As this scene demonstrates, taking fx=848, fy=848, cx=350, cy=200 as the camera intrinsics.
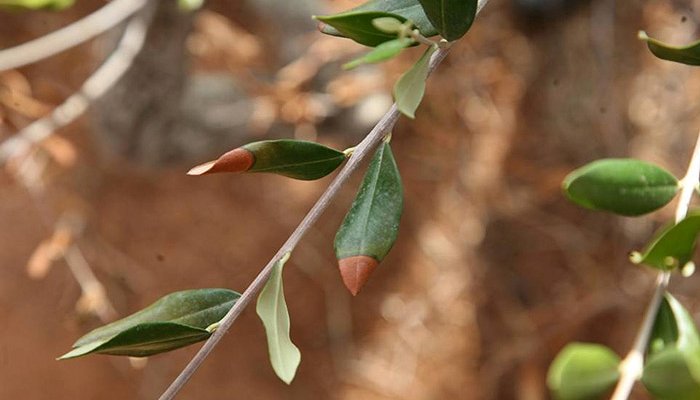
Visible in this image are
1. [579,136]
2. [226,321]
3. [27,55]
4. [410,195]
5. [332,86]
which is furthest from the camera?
[410,195]

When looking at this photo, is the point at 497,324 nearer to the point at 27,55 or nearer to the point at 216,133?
the point at 216,133

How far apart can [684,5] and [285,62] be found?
1.92 ft

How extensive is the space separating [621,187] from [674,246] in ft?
0.15

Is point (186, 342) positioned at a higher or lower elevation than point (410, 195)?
higher

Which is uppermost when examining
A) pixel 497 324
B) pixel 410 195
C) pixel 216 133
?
pixel 216 133

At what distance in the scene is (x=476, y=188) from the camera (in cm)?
152

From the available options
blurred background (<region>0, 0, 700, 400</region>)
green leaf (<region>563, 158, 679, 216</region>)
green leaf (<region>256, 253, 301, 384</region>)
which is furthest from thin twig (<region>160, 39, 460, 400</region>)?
blurred background (<region>0, 0, 700, 400</region>)

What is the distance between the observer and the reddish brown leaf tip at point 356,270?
43 cm

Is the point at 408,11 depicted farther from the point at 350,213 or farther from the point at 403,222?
Answer: the point at 403,222

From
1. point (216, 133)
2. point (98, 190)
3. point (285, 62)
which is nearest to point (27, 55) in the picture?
point (216, 133)

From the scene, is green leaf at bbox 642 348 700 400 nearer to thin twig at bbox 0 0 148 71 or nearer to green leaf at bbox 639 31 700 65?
green leaf at bbox 639 31 700 65

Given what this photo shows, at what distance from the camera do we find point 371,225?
46 centimetres

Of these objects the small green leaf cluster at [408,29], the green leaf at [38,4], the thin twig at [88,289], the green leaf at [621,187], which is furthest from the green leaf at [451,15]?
the thin twig at [88,289]

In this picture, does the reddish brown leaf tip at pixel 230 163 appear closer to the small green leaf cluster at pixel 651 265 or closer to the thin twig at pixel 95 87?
the small green leaf cluster at pixel 651 265
